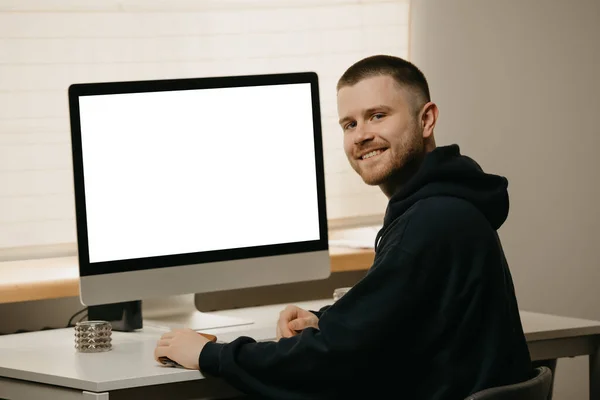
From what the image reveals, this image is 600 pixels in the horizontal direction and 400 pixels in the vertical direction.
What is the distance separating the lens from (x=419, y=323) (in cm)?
172

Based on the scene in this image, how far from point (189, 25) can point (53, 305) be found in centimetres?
86

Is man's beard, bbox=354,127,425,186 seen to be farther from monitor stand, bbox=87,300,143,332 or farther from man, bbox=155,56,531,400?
monitor stand, bbox=87,300,143,332

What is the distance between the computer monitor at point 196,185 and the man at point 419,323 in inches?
17.0

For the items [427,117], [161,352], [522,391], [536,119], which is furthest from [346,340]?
[536,119]

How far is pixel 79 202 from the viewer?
2176 mm

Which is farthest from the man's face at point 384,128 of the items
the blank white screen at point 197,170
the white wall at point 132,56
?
the white wall at point 132,56

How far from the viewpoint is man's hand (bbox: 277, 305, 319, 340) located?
203 centimetres

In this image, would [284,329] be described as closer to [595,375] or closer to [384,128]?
[384,128]

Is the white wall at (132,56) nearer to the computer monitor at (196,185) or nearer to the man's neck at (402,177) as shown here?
the computer monitor at (196,185)

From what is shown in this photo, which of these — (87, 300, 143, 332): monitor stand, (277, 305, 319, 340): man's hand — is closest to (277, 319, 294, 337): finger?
(277, 305, 319, 340): man's hand

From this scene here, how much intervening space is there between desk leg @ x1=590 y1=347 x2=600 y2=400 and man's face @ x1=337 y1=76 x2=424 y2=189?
72 cm

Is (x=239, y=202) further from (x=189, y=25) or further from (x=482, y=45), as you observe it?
(x=482, y=45)

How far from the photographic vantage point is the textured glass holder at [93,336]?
209 centimetres

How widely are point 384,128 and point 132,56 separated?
1.06m
